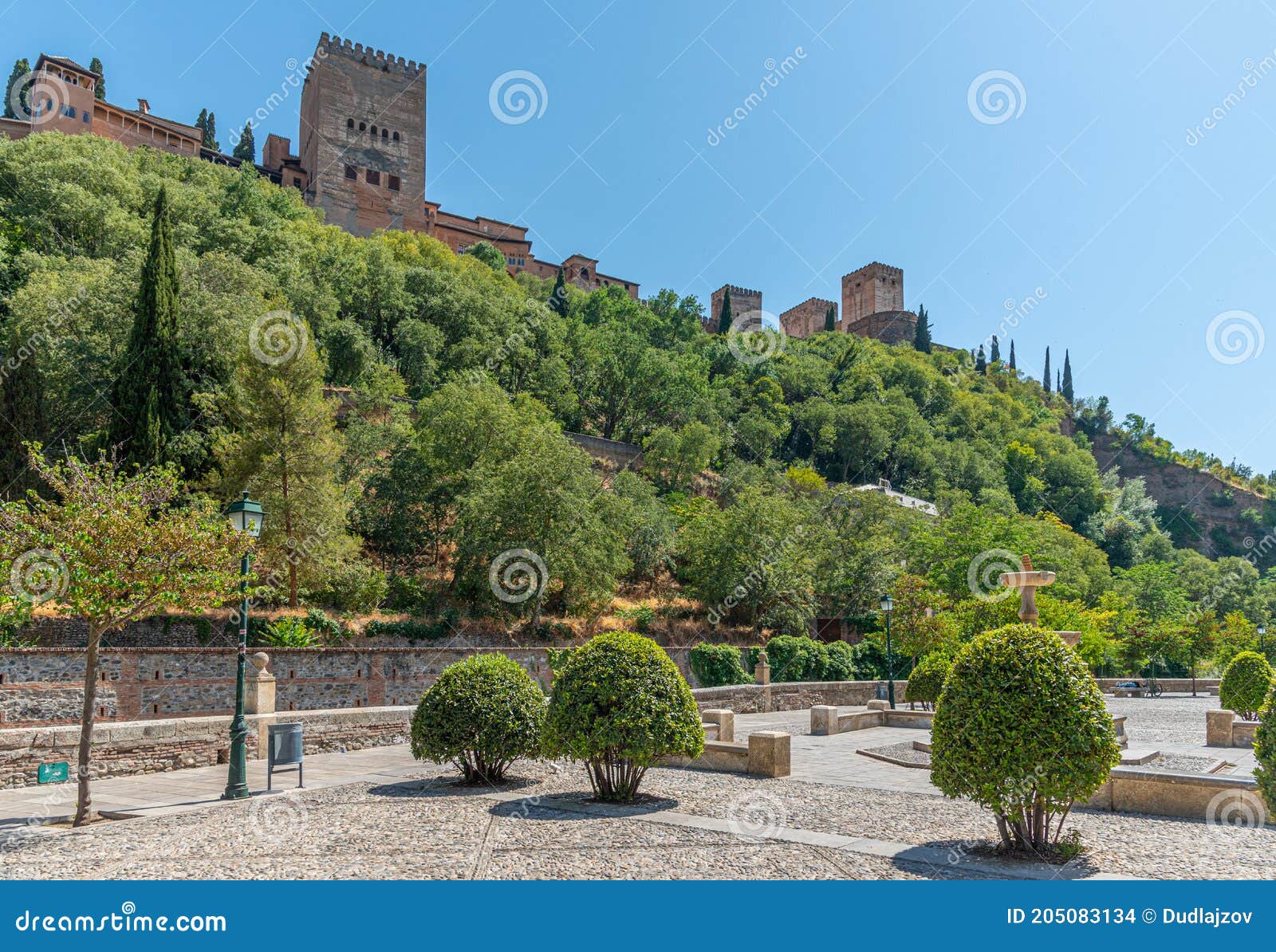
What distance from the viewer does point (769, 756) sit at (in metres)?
12.8

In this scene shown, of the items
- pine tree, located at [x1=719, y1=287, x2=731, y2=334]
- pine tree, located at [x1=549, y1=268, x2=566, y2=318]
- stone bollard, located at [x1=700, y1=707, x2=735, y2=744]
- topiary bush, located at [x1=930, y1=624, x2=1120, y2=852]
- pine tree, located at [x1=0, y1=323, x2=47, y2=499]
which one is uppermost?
pine tree, located at [x1=719, y1=287, x2=731, y2=334]

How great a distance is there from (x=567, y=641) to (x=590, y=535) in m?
4.17

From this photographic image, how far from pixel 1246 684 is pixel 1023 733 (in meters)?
16.6

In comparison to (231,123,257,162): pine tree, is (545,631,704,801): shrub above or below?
below

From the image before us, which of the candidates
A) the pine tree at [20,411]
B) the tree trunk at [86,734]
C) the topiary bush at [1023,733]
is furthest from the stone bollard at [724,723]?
the pine tree at [20,411]

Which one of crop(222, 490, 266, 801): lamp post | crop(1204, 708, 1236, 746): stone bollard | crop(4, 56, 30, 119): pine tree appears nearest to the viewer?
crop(222, 490, 266, 801): lamp post

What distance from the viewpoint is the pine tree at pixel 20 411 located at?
2806 cm

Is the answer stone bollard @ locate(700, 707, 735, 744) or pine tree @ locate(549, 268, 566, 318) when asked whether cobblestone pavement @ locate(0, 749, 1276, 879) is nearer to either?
stone bollard @ locate(700, 707, 735, 744)

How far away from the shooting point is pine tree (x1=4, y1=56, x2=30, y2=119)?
6103 cm

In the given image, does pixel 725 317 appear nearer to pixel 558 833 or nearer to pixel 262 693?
pixel 262 693

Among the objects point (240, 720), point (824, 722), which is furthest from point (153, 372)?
point (824, 722)

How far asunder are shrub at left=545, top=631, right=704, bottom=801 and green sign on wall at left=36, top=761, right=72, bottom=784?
5.61 m

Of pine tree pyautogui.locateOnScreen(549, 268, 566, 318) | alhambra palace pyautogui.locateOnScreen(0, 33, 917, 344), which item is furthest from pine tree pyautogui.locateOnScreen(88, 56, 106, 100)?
pine tree pyautogui.locateOnScreen(549, 268, 566, 318)

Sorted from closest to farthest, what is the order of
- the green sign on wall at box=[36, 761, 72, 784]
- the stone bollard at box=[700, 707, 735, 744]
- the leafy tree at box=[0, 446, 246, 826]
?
the leafy tree at box=[0, 446, 246, 826] < the green sign on wall at box=[36, 761, 72, 784] < the stone bollard at box=[700, 707, 735, 744]
